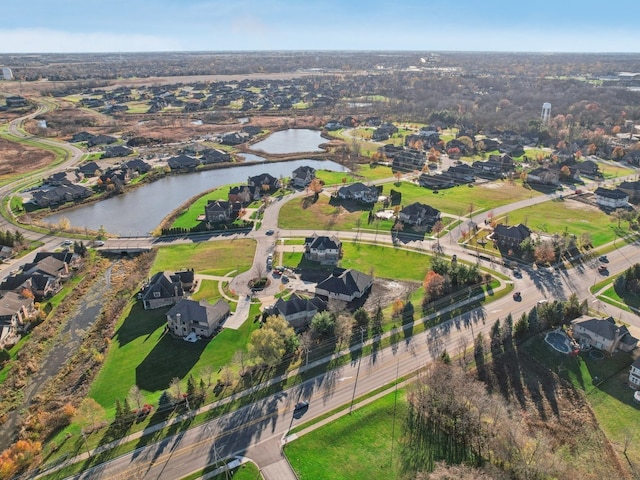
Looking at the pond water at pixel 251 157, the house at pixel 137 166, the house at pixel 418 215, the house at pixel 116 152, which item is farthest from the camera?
the pond water at pixel 251 157

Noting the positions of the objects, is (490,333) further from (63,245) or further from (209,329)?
(63,245)

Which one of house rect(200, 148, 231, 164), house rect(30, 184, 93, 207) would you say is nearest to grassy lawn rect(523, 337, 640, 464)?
house rect(30, 184, 93, 207)

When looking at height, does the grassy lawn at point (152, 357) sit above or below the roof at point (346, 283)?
below

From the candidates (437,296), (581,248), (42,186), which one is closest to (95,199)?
(42,186)

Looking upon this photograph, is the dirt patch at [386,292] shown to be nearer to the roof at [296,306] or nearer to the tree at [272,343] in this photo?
the roof at [296,306]

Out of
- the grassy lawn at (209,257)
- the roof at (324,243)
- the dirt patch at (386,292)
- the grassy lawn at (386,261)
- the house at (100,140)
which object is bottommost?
the dirt patch at (386,292)

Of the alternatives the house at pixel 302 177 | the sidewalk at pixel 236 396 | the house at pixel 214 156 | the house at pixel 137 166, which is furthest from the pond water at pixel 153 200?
the sidewalk at pixel 236 396
